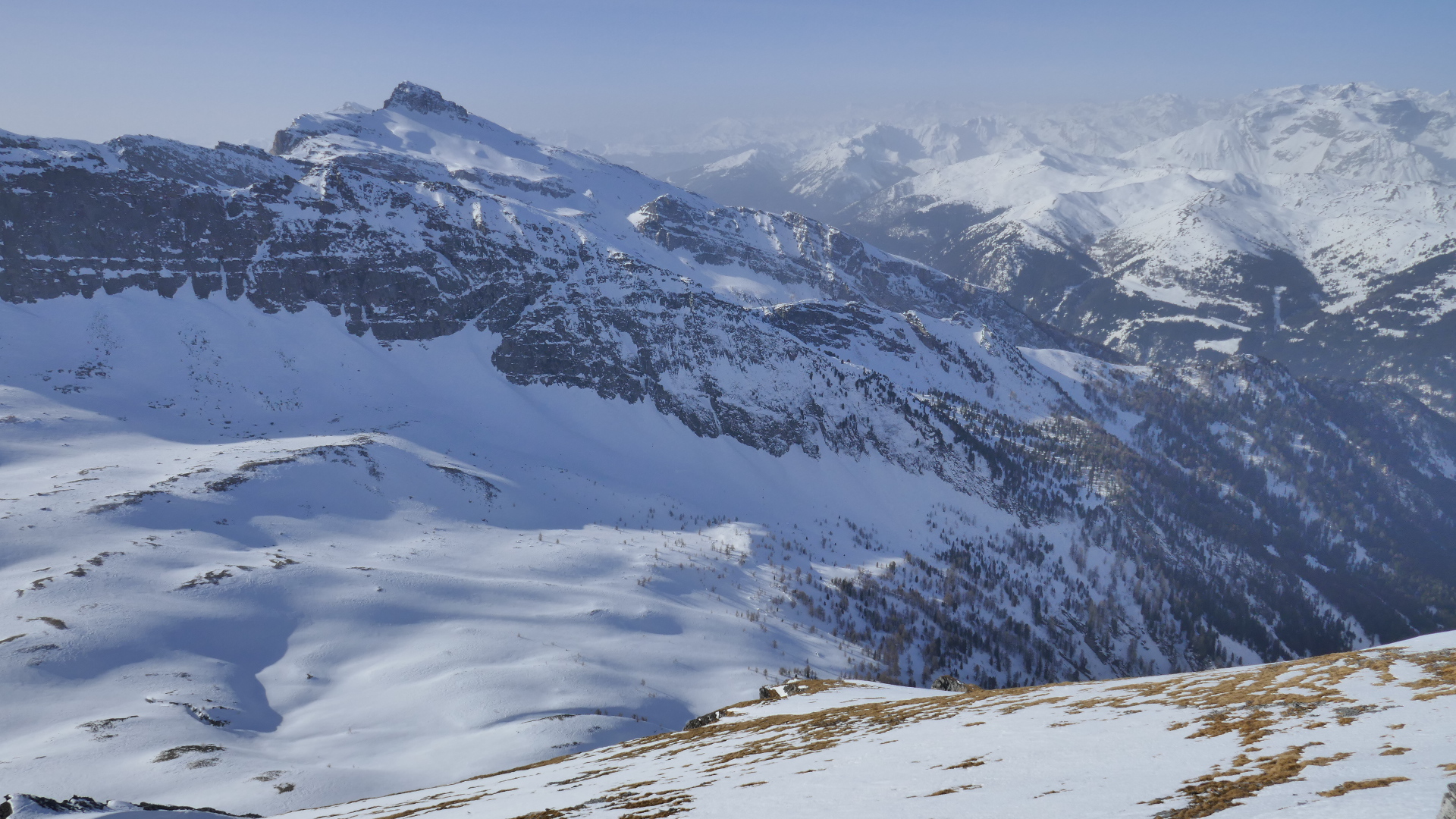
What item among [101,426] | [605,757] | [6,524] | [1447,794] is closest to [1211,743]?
[1447,794]

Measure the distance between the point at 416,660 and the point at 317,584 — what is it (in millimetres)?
31321

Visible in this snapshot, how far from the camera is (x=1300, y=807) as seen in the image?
14164 millimetres

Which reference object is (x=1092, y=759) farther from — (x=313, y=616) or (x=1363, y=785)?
(x=313, y=616)

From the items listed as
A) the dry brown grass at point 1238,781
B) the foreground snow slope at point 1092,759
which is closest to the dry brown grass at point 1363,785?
the foreground snow slope at point 1092,759

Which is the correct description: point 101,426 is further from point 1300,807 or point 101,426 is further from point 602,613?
point 1300,807

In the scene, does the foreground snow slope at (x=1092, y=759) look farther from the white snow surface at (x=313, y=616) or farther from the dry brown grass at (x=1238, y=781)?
the white snow surface at (x=313, y=616)

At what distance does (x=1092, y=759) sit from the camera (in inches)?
858

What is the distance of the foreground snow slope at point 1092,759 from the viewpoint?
52.6ft

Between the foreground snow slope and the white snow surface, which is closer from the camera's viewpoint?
the foreground snow slope

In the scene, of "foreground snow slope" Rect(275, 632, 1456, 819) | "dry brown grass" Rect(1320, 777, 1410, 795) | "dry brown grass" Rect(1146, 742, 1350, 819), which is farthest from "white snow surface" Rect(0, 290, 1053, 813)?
"dry brown grass" Rect(1320, 777, 1410, 795)

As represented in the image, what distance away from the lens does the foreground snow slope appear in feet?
52.6

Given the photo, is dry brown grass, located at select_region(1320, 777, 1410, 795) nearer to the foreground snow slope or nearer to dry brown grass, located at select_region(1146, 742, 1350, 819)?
the foreground snow slope

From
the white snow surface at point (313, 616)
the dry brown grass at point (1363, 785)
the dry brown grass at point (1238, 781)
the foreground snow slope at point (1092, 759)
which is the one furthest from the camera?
the white snow surface at point (313, 616)

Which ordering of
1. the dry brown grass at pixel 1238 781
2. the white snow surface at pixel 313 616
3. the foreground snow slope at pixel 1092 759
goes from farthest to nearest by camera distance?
1. the white snow surface at pixel 313 616
2. the foreground snow slope at pixel 1092 759
3. the dry brown grass at pixel 1238 781
